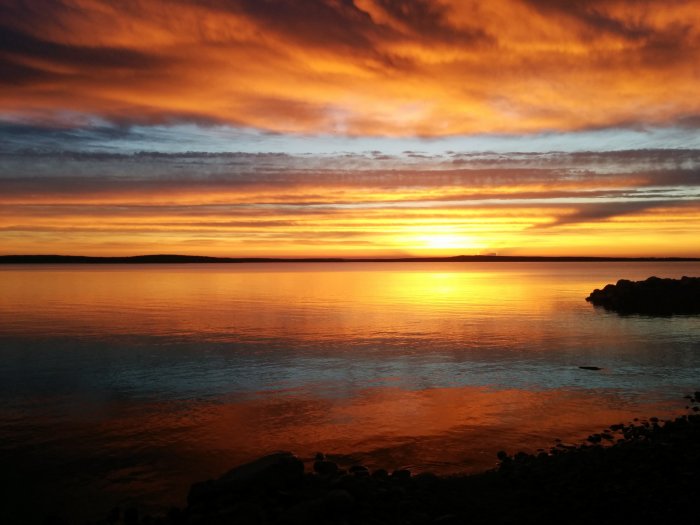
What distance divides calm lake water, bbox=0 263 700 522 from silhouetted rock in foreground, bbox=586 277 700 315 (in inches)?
756

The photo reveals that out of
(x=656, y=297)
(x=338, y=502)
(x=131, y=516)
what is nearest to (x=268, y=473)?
(x=338, y=502)

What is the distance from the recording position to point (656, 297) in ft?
248

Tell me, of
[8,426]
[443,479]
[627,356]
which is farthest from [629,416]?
[8,426]

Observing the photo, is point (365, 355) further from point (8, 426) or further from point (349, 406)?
point (8, 426)

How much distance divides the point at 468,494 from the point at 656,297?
72790mm

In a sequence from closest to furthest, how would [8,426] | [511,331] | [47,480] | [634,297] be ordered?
1. [47,480]
2. [8,426]
3. [511,331]
4. [634,297]

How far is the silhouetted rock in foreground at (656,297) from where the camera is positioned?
73375 millimetres

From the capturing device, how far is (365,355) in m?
38.0

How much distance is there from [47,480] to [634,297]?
76783 millimetres

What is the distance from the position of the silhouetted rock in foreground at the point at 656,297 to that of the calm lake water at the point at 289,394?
756 inches

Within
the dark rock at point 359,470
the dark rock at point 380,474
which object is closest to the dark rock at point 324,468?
the dark rock at point 359,470

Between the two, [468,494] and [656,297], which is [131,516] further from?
[656,297]

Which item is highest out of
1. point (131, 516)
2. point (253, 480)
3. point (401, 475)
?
point (253, 480)

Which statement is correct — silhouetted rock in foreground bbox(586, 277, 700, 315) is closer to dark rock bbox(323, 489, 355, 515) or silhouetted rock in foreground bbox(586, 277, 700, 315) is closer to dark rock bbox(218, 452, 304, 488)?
dark rock bbox(218, 452, 304, 488)
